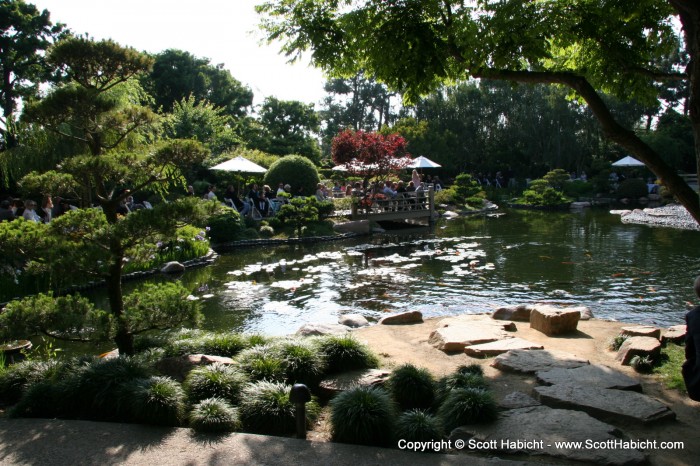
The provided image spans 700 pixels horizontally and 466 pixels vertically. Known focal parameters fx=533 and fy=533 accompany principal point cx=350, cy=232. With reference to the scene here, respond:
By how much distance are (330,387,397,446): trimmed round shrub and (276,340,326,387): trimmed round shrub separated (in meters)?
0.87

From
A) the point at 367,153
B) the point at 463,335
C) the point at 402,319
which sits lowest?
the point at 402,319

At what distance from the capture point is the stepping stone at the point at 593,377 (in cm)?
423

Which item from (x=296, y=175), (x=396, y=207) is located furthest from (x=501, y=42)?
(x=296, y=175)

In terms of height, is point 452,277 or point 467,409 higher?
point 467,409

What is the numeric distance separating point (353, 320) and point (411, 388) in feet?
11.6

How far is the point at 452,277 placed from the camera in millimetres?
11016

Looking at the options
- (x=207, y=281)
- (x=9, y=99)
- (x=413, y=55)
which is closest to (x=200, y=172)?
(x=9, y=99)

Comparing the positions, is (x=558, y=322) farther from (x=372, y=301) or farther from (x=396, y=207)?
(x=396, y=207)

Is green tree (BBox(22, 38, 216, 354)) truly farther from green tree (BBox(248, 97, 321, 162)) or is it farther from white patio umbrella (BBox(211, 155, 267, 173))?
green tree (BBox(248, 97, 321, 162))

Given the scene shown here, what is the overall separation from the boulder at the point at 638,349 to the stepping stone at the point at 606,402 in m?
1.09

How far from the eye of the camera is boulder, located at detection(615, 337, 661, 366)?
4953 millimetres

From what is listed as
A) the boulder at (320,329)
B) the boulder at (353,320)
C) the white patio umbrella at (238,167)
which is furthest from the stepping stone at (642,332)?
the white patio umbrella at (238,167)

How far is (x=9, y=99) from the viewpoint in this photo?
2372 centimetres

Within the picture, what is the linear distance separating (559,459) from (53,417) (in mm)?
3680
